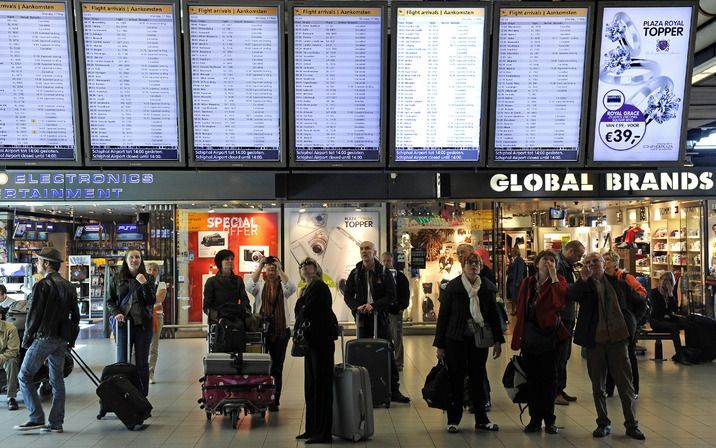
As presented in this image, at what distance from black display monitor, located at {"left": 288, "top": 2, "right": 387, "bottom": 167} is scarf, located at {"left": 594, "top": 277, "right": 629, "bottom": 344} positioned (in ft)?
8.31

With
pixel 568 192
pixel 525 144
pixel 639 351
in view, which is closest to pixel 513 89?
pixel 525 144

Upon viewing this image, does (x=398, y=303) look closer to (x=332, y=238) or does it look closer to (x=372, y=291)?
(x=372, y=291)

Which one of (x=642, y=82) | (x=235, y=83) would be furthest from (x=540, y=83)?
(x=235, y=83)

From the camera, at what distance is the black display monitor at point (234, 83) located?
520 cm

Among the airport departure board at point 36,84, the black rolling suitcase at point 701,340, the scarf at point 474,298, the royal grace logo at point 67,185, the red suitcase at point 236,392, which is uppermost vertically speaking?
the airport departure board at point 36,84

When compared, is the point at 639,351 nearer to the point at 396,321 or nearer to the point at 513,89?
the point at 396,321

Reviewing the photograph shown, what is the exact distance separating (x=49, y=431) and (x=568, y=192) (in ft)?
21.1

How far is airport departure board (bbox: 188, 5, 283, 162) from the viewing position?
205 inches

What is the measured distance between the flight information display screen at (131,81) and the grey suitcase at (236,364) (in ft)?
7.55

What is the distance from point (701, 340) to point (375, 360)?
586 cm

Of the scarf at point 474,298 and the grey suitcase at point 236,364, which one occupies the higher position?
the scarf at point 474,298

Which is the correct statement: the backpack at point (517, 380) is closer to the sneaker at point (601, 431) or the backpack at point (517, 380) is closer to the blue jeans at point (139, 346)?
the sneaker at point (601, 431)

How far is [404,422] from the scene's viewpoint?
22.4 ft

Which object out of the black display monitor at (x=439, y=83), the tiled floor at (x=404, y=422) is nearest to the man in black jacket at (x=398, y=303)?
the tiled floor at (x=404, y=422)
